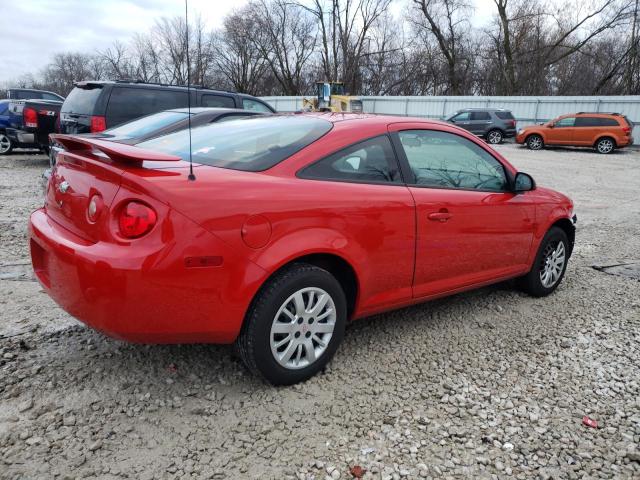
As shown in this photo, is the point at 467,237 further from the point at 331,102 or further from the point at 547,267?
the point at 331,102

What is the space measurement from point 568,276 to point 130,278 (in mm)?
4462

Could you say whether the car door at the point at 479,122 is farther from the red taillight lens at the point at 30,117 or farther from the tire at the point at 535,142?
the red taillight lens at the point at 30,117

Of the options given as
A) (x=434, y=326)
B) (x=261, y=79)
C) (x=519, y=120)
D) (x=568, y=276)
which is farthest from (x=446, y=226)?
(x=261, y=79)

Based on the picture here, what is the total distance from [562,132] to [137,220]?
884 inches

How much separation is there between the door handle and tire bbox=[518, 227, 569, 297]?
1.43 meters

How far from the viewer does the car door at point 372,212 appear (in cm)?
277

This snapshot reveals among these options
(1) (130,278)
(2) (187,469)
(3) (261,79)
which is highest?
(3) (261,79)

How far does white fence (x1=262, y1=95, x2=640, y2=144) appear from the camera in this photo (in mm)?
24531

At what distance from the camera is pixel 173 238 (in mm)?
2227

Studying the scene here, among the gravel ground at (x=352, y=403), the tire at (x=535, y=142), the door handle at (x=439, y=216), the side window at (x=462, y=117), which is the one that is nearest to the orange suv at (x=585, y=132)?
the tire at (x=535, y=142)

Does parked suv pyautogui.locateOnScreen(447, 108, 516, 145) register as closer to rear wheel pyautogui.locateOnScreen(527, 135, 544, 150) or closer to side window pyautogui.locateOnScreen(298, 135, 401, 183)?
rear wheel pyautogui.locateOnScreen(527, 135, 544, 150)

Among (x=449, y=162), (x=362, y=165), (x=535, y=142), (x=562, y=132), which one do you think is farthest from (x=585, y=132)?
(x=362, y=165)

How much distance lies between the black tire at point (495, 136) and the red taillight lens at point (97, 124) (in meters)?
19.8

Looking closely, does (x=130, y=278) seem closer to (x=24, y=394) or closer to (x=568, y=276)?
(x=24, y=394)
